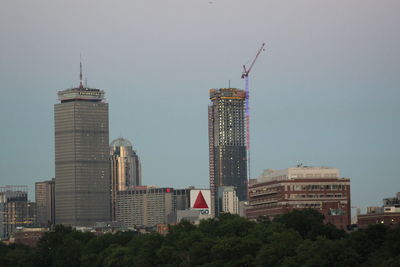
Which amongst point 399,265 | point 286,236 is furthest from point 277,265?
point 399,265

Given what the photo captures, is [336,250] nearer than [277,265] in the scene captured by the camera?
Yes

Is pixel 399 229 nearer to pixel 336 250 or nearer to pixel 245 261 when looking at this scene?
pixel 336 250

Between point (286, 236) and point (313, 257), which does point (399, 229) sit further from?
point (286, 236)

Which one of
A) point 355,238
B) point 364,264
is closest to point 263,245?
point 355,238

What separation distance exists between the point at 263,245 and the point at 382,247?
2986 centimetres

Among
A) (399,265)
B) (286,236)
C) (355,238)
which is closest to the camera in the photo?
(399,265)

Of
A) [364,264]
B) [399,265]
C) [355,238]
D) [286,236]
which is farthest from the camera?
[286,236]

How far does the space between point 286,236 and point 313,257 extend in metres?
21.6

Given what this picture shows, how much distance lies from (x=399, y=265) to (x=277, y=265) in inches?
1451

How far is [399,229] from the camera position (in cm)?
17338

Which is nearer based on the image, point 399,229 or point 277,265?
point 399,229

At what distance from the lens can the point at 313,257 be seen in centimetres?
17488

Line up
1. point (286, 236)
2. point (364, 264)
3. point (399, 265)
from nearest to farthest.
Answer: point (399, 265) → point (364, 264) → point (286, 236)

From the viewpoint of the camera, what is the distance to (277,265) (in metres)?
186
